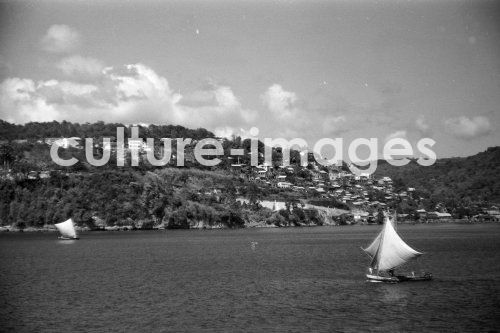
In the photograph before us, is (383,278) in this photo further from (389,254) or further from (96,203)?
(96,203)

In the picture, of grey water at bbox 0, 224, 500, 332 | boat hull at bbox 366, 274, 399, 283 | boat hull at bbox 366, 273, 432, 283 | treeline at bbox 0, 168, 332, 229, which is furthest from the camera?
treeline at bbox 0, 168, 332, 229

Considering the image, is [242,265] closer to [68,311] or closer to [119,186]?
[68,311]

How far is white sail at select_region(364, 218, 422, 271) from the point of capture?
5350 centimetres

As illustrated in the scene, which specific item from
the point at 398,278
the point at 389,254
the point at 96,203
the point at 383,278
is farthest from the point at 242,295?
the point at 96,203

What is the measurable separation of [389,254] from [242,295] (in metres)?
14.5

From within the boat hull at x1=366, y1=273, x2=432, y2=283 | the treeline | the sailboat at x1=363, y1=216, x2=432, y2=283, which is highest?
the treeline

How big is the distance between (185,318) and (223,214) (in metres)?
156

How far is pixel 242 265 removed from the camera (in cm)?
7388

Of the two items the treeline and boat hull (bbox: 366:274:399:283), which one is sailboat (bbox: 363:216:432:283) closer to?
boat hull (bbox: 366:274:399:283)

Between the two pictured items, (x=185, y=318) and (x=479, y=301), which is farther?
(x=479, y=301)

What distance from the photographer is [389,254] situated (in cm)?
5434

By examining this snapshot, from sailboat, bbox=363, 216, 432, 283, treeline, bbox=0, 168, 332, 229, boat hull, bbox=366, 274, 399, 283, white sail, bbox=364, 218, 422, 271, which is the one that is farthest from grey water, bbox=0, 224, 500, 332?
treeline, bbox=0, 168, 332, 229

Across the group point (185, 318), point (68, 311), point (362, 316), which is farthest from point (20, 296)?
point (362, 316)

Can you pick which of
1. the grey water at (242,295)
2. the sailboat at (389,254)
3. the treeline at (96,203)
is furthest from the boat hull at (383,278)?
the treeline at (96,203)
